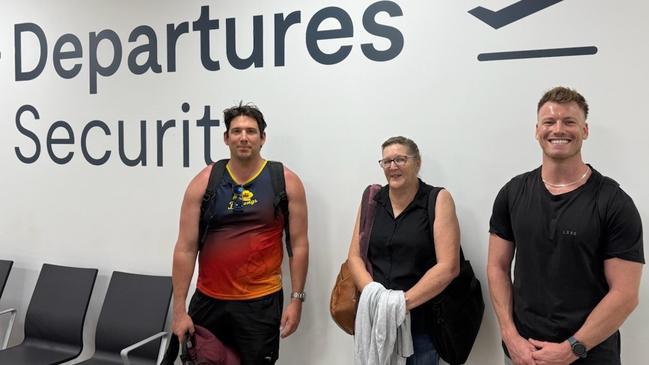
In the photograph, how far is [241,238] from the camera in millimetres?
2451

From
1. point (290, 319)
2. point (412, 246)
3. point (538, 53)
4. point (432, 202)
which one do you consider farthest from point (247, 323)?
point (538, 53)

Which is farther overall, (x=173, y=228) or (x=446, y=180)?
(x=173, y=228)

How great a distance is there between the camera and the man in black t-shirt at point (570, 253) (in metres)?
1.74

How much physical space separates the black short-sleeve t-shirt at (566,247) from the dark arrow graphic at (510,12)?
769mm

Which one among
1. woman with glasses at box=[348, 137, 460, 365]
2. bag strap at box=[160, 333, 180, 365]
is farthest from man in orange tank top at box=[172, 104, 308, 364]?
woman with glasses at box=[348, 137, 460, 365]

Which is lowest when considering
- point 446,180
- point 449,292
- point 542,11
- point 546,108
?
point 449,292

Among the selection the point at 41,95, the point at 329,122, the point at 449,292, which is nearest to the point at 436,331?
the point at 449,292

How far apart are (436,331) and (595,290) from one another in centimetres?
62

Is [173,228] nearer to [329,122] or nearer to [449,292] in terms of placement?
[329,122]

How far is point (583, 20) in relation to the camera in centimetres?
223

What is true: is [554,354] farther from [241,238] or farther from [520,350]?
[241,238]

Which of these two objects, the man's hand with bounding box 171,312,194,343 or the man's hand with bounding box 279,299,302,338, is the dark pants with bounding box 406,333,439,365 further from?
the man's hand with bounding box 171,312,194,343

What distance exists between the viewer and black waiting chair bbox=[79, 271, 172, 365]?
2899 millimetres

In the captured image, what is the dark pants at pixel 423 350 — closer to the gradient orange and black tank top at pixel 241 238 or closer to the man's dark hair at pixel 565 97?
the gradient orange and black tank top at pixel 241 238
